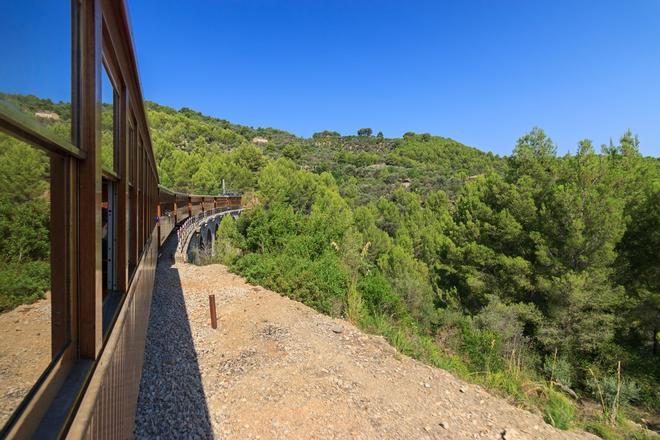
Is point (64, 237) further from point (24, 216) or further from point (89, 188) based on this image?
point (24, 216)

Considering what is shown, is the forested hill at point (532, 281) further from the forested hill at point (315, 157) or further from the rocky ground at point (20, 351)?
the forested hill at point (315, 157)

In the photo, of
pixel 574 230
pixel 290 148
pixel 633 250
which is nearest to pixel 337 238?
pixel 574 230

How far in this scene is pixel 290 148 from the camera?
90688 mm

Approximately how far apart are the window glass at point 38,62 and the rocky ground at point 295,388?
4.20m

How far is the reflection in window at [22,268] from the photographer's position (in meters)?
0.71

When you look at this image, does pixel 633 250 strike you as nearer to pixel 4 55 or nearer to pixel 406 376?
pixel 406 376

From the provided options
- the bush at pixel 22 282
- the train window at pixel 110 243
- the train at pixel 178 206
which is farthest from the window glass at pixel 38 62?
the train at pixel 178 206

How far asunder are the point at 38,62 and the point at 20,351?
65 centimetres

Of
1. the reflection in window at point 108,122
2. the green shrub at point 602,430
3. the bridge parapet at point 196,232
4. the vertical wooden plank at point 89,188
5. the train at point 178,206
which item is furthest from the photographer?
the bridge parapet at point 196,232

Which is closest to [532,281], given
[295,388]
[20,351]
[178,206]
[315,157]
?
[295,388]

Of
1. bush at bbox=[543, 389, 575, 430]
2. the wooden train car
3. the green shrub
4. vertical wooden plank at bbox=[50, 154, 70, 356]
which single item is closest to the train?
the wooden train car

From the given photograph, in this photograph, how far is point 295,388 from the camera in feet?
18.2

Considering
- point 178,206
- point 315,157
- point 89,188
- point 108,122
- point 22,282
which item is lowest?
point 22,282

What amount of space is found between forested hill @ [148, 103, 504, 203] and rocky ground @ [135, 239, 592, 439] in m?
27.3
